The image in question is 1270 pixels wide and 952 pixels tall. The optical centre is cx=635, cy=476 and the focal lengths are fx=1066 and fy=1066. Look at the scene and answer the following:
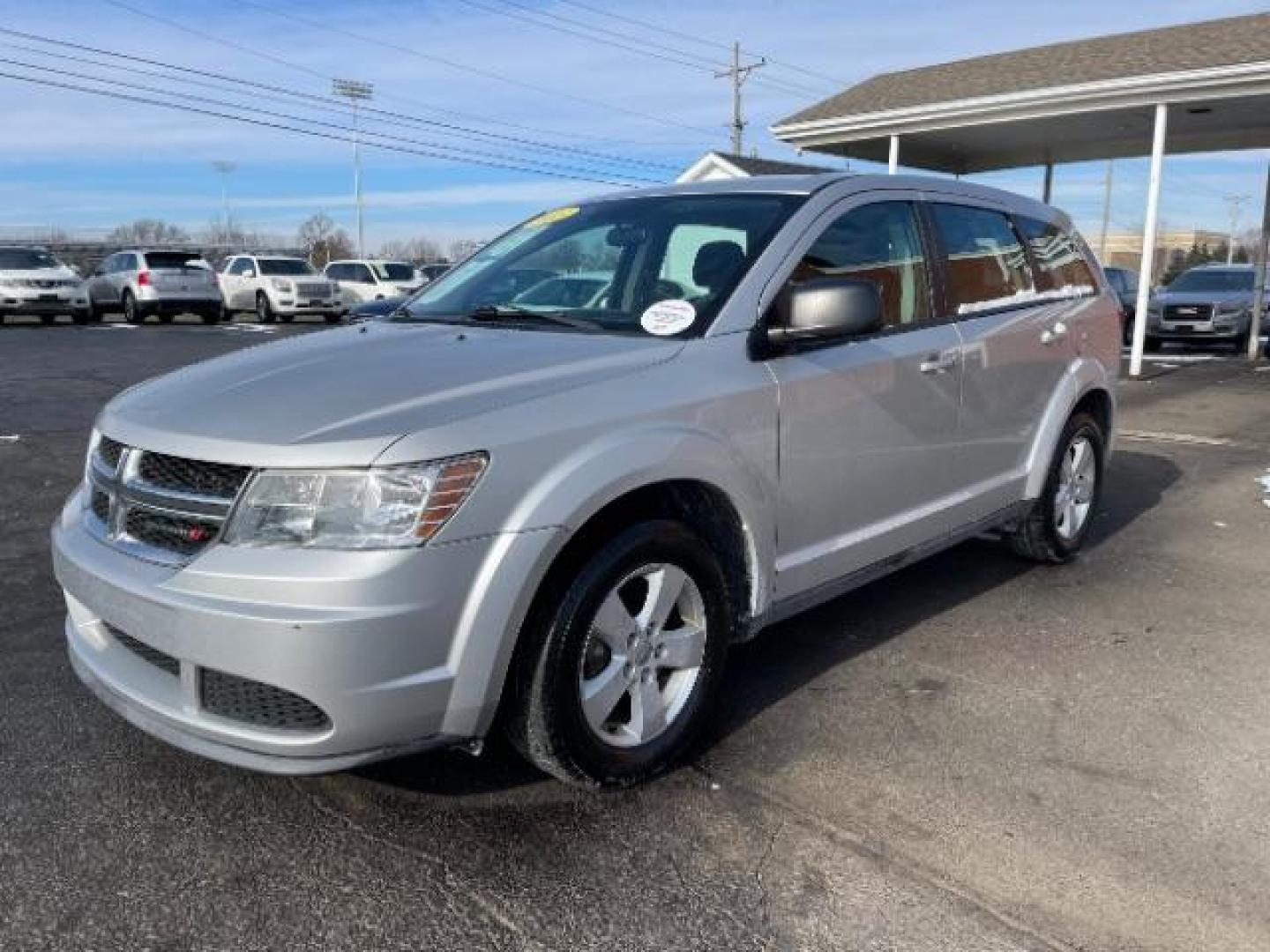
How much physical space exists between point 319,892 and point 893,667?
7.46 ft

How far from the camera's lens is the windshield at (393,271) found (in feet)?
93.2

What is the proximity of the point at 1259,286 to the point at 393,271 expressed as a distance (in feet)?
66.8

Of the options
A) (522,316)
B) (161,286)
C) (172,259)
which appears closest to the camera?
(522,316)

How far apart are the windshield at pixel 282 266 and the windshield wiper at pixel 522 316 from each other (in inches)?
986

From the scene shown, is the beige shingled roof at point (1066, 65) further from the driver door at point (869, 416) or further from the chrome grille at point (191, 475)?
the chrome grille at point (191, 475)

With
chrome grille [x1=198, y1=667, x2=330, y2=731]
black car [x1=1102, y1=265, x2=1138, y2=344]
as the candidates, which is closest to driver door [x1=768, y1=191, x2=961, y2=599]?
chrome grille [x1=198, y1=667, x2=330, y2=731]

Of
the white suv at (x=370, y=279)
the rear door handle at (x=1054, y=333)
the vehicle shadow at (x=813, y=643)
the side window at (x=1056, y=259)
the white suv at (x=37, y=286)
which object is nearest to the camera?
the vehicle shadow at (x=813, y=643)

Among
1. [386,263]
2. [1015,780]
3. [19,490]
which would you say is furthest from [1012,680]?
[386,263]

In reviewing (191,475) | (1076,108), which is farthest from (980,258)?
(1076,108)

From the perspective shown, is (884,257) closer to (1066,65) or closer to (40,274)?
(1066,65)

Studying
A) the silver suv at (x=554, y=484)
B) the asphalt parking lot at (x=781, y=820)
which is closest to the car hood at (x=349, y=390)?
the silver suv at (x=554, y=484)

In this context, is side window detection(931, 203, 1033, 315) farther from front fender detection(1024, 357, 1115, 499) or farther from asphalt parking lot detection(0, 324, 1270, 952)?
asphalt parking lot detection(0, 324, 1270, 952)

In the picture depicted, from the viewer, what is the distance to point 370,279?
2817cm

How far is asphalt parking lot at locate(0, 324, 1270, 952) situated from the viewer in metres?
2.46
